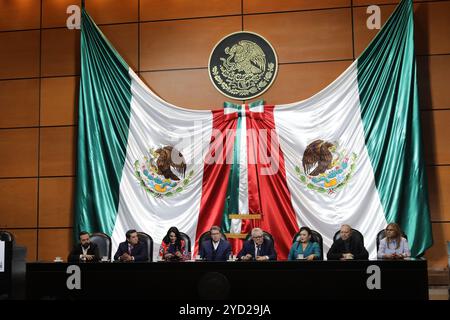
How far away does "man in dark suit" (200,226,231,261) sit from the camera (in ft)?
21.1

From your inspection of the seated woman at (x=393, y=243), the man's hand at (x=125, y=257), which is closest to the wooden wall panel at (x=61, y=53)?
the man's hand at (x=125, y=257)

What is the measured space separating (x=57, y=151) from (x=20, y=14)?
207 centimetres

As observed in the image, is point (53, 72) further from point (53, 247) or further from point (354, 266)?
point (354, 266)

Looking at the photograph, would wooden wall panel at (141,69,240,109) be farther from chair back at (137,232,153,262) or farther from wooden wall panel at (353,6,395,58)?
chair back at (137,232,153,262)

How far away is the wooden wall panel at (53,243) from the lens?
8.19 m

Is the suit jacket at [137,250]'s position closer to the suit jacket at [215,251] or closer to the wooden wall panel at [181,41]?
the suit jacket at [215,251]

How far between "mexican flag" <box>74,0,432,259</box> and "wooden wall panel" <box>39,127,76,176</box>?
16.7 inches

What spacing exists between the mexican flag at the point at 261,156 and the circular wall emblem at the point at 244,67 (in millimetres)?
336

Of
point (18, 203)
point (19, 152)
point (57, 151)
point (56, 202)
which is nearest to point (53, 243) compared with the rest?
point (56, 202)

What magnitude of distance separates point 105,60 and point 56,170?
5.42 ft

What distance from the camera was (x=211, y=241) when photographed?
6.59 meters

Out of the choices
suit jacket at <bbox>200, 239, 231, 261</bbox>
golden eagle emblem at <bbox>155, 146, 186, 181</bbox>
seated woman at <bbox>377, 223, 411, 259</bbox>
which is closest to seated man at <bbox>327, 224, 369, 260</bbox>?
seated woman at <bbox>377, 223, 411, 259</bbox>

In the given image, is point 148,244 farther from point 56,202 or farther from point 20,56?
point 20,56
